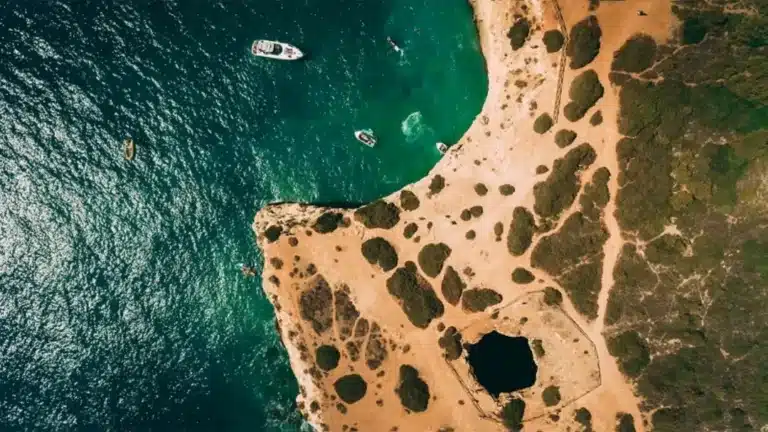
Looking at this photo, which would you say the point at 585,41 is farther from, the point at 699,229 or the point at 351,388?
the point at 351,388

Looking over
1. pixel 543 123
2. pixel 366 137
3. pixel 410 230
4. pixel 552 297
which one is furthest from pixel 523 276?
pixel 366 137

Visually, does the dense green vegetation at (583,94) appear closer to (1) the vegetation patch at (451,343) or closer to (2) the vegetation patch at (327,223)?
(1) the vegetation patch at (451,343)

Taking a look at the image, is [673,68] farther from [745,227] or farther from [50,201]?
[50,201]

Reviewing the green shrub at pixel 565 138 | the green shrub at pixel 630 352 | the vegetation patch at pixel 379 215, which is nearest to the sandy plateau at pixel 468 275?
the vegetation patch at pixel 379 215

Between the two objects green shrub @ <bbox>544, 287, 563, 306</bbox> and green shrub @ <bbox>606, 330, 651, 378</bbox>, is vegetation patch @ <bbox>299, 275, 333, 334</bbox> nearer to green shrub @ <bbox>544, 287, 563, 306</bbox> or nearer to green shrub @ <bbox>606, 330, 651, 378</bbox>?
green shrub @ <bbox>544, 287, 563, 306</bbox>

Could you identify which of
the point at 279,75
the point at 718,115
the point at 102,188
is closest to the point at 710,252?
the point at 718,115

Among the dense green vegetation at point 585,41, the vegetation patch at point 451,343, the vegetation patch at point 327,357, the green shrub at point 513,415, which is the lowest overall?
the green shrub at point 513,415
